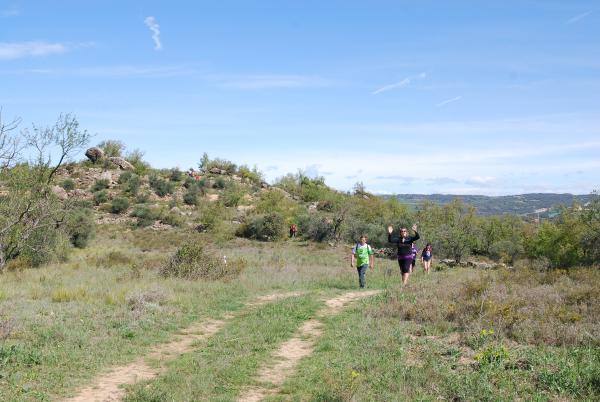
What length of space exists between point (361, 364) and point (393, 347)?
3.70 ft

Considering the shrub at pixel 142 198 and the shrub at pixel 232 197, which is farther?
the shrub at pixel 232 197

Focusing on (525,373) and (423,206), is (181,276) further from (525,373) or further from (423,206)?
(423,206)

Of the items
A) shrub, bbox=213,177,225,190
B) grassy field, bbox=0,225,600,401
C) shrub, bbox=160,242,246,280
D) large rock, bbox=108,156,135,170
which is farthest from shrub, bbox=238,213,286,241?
large rock, bbox=108,156,135,170

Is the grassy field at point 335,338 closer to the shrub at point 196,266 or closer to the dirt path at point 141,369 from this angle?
the dirt path at point 141,369

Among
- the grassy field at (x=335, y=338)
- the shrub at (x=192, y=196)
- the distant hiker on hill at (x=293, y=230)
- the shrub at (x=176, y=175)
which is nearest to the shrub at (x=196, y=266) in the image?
the grassy field at (x=335, y=338)

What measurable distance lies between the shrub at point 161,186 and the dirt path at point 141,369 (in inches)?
1880

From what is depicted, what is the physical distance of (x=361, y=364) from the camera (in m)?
7.82

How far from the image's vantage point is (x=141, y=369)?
815cm

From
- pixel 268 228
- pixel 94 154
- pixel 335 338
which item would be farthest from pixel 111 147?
pixel 335 338

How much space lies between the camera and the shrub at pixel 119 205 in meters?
51.2

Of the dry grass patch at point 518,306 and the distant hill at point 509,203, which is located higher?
the distant hill at point 509,203

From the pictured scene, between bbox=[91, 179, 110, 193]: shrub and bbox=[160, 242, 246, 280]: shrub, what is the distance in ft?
133

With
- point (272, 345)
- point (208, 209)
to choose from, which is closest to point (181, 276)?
point (272, 345)

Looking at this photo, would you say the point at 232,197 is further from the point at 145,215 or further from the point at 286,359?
the point at 286,359
